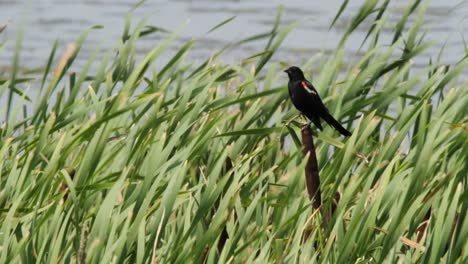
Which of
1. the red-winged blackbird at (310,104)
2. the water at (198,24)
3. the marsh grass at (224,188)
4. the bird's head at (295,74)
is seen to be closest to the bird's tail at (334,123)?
the red-winged blackbird at (310,104)

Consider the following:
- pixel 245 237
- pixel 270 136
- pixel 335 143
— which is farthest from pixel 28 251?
pixel 270 136

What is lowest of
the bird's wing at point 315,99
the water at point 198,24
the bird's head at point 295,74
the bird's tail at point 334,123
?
the water at point 198,24

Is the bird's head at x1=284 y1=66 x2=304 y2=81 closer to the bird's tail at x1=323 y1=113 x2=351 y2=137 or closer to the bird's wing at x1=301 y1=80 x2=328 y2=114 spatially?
the bird's wing at x1=301 y1=80 x2=328 y2=114

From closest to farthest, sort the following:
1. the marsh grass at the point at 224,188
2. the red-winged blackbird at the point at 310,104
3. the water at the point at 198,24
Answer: the marsh grass at the point at 224,188 < the red-winged blackbird at the point at 310,104 < the water at the point at 198,24

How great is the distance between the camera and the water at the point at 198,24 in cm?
1372

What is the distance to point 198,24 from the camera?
16.2 metres

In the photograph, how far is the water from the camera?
13.7 meters

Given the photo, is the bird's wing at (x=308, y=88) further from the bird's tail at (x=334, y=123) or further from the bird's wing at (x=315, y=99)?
the bird's tail at (x=334, y=123)

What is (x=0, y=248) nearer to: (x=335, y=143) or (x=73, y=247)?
(x=73, y=247)

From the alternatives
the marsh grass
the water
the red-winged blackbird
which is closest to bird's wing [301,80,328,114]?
the red-winged blackbird

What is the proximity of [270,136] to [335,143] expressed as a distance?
39.3 inches

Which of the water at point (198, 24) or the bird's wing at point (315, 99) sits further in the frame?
the water at point (198, 24)

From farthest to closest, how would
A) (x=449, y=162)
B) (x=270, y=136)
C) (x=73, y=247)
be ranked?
(x=270, y=136), (x=449, y=162), (x=73, y=247)

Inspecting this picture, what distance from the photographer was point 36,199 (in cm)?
416
